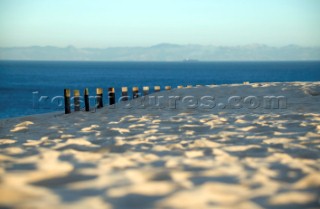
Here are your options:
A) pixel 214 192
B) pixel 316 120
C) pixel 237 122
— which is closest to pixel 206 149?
pixel 214 192

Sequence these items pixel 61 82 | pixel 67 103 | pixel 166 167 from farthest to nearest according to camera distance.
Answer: pixel 61 82
pixel 67 103
pixel 166 167

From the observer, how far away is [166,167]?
403 centimetres

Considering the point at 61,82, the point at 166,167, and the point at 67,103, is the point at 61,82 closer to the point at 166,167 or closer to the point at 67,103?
the point at 67,103

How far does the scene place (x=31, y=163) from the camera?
13.6ft

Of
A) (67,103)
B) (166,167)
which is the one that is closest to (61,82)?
(67,103)

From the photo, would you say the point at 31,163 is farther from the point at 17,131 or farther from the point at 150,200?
the point at 17,131

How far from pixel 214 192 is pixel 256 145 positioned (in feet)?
7.36

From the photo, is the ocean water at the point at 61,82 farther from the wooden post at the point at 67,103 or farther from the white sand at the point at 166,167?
the white sand at the point at 166,167

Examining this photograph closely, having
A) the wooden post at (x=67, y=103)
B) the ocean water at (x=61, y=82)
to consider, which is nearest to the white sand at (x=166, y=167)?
the wooden post at (x=67, y=103)

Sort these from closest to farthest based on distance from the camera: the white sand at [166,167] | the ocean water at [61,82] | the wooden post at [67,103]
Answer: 1. the white sand at [166,167]
2. the wooden post at [67,103]
3. the ocean water at [61,82]

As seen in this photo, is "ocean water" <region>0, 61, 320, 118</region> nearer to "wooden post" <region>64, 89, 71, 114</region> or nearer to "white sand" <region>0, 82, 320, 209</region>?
"wooden post" <region>64, 89, 71, 114</region>

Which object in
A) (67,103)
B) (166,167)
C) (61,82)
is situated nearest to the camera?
(166,167)

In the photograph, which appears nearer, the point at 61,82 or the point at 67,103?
the point at 67,103

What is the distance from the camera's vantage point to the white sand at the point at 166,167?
304 centimetres
